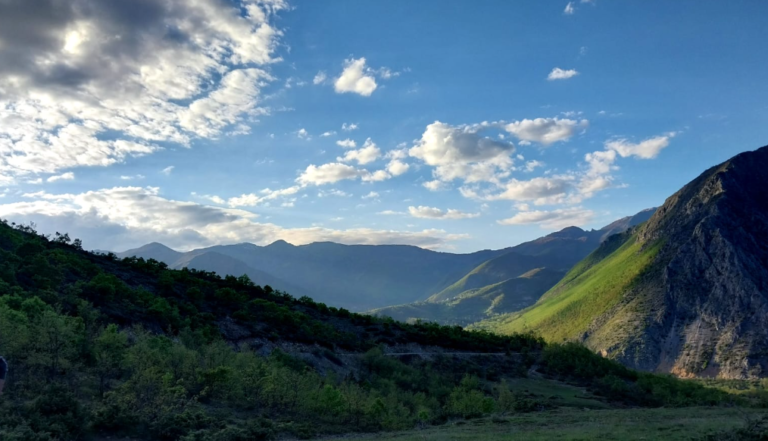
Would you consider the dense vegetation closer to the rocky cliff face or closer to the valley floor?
the valley floor

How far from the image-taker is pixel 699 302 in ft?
533

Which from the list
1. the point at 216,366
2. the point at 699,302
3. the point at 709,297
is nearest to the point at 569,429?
the point at 216,366

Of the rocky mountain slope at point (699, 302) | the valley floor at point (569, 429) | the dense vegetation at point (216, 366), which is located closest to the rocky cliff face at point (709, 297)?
the rocky mountain slope at point (699, 302)

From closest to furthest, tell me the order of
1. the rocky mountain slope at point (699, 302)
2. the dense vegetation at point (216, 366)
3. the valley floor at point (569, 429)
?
the dense vegetation at point (216, 366) < the valley floor at point (569, 429) < the rocky mountain slope at point (699, 302)

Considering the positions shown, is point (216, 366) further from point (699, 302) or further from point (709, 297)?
point (709, 297)

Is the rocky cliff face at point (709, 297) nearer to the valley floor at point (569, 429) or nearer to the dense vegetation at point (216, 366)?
the dense vegetation at point (216, 366)

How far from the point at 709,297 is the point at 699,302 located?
3790mm

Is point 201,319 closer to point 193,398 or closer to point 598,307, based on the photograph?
point 193,398

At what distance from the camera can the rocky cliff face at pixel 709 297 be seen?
14212 cm

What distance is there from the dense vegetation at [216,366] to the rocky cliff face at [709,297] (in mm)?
70024

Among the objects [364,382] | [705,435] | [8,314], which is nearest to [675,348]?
[364,382]

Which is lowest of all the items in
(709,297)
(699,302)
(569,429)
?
(699,302)

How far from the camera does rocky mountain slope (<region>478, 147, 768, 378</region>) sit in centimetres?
14350

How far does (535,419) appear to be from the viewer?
127 feet
